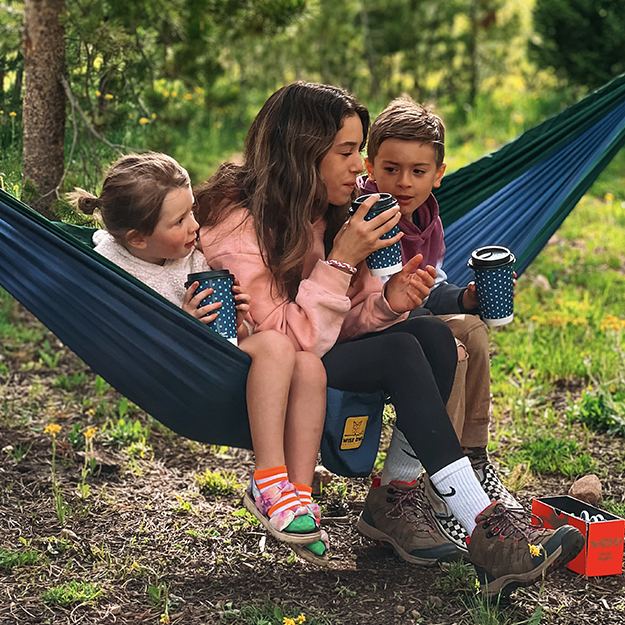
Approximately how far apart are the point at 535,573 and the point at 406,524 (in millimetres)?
369

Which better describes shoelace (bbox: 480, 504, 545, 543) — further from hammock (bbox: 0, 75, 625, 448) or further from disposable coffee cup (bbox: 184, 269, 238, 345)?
disposable coffee cup (bbox: 184, 269, 238, 345)

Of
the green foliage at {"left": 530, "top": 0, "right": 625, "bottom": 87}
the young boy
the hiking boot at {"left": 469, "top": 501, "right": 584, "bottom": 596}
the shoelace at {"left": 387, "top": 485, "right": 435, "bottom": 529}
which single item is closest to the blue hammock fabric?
the young boy

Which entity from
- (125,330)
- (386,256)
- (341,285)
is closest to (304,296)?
(341,285)

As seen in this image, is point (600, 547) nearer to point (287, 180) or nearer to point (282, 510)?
point (282, 510)

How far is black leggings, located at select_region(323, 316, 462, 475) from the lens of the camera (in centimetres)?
214

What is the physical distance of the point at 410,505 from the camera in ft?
7.88

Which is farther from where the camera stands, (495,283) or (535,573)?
(495,283)

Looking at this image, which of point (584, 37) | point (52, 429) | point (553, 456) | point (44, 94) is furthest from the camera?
point (584, 37)

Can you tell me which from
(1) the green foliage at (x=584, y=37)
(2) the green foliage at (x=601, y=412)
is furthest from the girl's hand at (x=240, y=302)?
(1) the green foliage at (x=584, y=37)

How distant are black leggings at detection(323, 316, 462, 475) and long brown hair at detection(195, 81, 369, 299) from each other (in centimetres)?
20

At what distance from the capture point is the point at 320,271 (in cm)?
222

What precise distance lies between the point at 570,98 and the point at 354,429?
4856 millimetres

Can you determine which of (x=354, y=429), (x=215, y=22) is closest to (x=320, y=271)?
(x=354, y=429)

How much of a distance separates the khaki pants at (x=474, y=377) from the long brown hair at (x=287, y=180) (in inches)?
14.9
